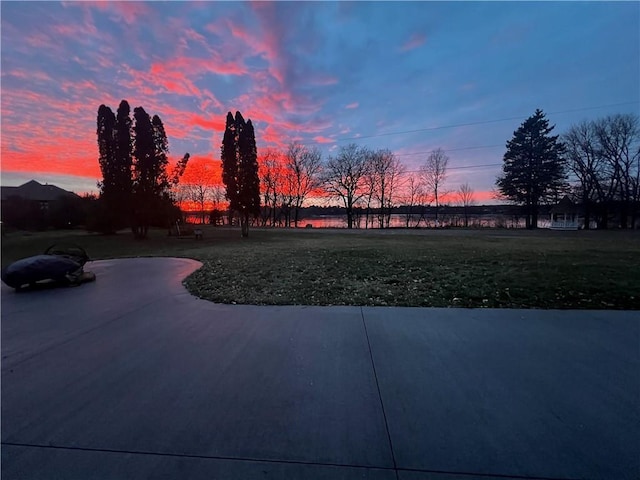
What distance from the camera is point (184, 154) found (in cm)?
1731

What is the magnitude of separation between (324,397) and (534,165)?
115ft

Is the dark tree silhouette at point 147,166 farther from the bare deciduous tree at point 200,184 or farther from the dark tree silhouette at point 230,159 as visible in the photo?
the bare deciduous tree at point 200,184

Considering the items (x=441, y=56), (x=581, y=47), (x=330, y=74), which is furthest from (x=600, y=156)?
(x=330, y=74)

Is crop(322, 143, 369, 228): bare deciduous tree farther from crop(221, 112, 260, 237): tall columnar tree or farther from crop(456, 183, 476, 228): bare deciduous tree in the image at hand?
crop(221, 112, 260, 237): tall columnar tree

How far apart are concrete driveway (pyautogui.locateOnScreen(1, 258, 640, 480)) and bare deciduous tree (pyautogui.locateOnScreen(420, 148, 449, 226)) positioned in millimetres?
32577

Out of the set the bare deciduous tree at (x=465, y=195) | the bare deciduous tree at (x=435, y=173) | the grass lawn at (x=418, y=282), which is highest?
the bare deciduous tree at (x=435, y=173)

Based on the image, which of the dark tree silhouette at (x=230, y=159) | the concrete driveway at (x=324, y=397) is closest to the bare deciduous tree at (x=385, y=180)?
the dark tree silhouette at (x=230, y=159)

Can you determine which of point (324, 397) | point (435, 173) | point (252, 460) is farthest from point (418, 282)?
point (435, 173)

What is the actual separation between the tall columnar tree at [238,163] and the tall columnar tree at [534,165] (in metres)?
25.9

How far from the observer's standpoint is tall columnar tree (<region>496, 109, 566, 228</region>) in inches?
1096

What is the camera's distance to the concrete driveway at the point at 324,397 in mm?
1402

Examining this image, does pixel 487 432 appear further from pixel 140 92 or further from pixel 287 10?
pixel 140 92

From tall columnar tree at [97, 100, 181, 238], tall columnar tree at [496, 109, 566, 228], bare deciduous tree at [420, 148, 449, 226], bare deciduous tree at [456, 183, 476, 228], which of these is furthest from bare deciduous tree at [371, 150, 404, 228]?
tall columnar tree at [97, 100, 181, 238]

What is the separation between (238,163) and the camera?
2170 centimetres
